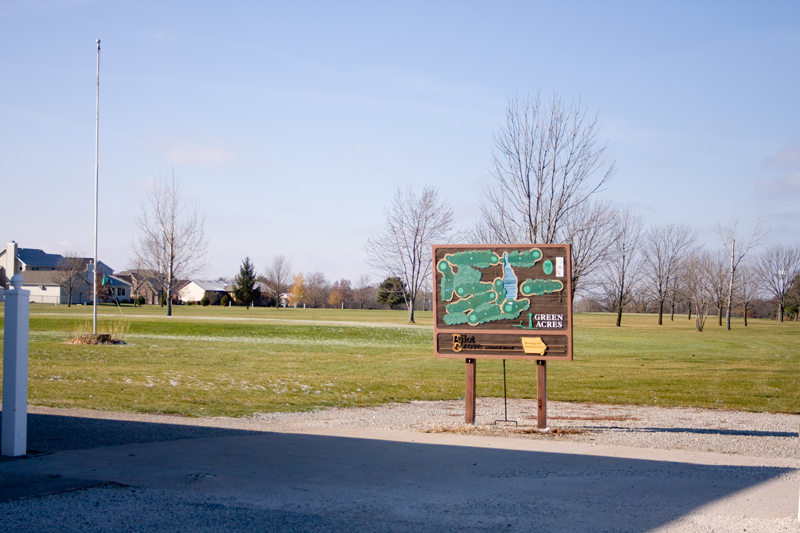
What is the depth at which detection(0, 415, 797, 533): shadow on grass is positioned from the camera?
533 cm

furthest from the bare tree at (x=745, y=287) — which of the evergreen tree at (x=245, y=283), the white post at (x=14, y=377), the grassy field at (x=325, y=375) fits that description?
the white post at (x=14, y=377)

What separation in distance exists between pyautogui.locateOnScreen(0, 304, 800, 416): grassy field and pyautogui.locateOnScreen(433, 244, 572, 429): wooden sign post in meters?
3.74

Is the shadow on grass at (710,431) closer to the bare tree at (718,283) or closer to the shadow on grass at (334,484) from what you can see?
the shadow on grass at (334,484)

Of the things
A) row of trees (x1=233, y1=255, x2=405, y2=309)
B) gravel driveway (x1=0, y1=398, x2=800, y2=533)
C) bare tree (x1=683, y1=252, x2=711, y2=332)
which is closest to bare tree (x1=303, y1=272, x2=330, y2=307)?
row of trees (x1=233, y1=255, x2=405, y2=309)

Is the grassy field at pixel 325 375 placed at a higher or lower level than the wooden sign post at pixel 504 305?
lower

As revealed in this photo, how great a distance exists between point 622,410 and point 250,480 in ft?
28.7

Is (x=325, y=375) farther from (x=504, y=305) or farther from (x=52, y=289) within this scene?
(x=52, y=289)

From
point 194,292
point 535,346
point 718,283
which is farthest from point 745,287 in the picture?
point 194,292

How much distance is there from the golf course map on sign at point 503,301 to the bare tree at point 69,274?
83.2 meters

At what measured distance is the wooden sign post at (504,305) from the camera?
971cm

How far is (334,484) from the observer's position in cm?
651

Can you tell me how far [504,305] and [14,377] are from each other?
6.38 metres

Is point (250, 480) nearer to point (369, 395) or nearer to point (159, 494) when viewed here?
point (159, 494)

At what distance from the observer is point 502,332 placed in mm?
9859
